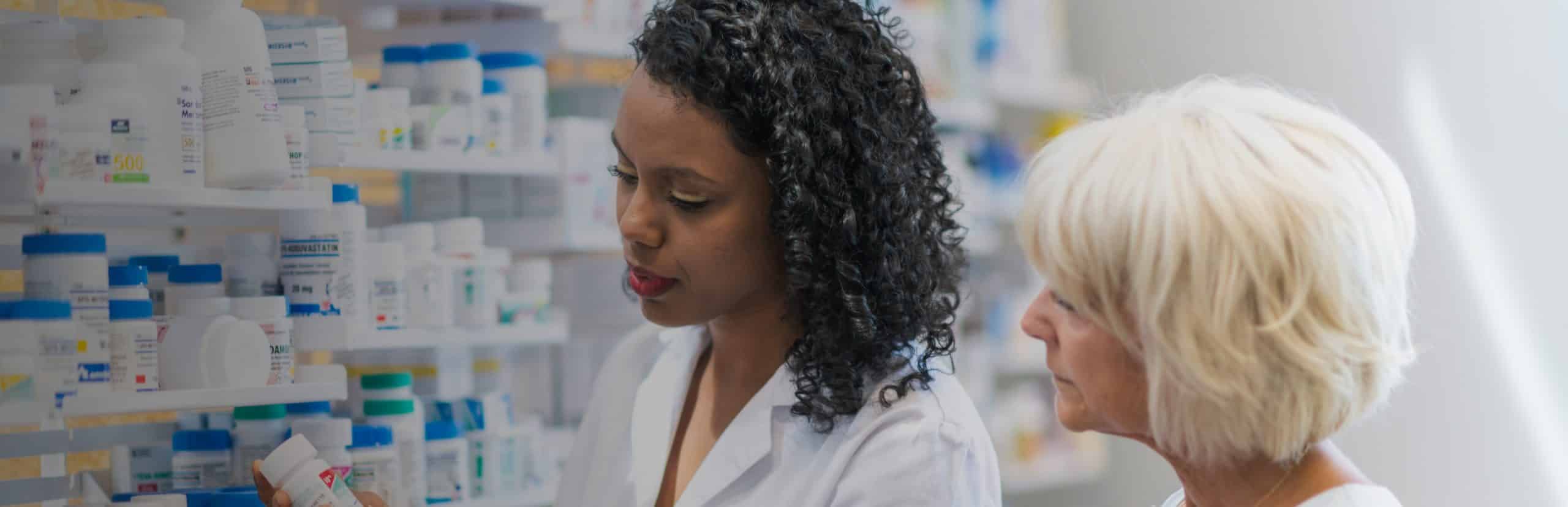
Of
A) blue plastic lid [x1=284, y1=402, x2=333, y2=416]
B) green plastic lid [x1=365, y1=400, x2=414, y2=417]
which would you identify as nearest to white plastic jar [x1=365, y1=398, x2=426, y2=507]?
green plastic lid [x1=365, y1=400, x2=414, y2=417]

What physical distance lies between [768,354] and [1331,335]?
727 mm

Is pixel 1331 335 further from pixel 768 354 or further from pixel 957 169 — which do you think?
pixel 957 169

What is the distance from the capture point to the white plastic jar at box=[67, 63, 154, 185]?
136 cm

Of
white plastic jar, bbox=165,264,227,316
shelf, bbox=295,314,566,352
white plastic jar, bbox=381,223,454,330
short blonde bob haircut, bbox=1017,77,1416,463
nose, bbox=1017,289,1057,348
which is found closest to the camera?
Result: short blonde bob haircut, bbox=1017,77,1416,463

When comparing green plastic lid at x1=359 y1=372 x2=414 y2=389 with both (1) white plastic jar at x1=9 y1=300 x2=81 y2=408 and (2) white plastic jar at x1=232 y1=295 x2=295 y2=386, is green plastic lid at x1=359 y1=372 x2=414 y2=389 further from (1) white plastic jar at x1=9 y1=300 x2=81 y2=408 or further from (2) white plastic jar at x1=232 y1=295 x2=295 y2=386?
(1) white plastic jar at x1=9 y1=300 x2=81 y2=408

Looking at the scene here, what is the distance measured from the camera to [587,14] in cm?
235

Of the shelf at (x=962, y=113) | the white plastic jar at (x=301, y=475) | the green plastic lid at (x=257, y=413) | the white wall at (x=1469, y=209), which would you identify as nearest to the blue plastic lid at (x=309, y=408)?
the green plastic lid at (x=257, y=413)

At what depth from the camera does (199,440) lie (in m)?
1.67

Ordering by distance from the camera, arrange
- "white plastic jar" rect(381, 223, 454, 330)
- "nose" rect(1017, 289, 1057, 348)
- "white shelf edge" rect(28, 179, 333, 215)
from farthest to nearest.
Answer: "white plastic jar" rect(381, 223, 454, 330) → "white shelf edge" rect(28, 179, 333, 215) → "nose" rect(1017, 289, 1057, 348)

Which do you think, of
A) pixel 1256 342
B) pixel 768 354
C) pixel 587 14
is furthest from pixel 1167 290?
pixel 587 14

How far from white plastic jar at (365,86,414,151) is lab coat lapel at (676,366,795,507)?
2.31 ft

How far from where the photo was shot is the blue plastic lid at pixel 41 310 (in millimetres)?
1327

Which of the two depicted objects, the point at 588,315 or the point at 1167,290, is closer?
the point at 1167,290

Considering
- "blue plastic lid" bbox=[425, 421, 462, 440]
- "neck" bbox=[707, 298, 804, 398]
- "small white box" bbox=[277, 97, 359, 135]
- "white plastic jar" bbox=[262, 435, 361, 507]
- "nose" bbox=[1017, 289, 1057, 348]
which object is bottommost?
"blue plastic lid" bbox=[425, 421, 462, 440]
